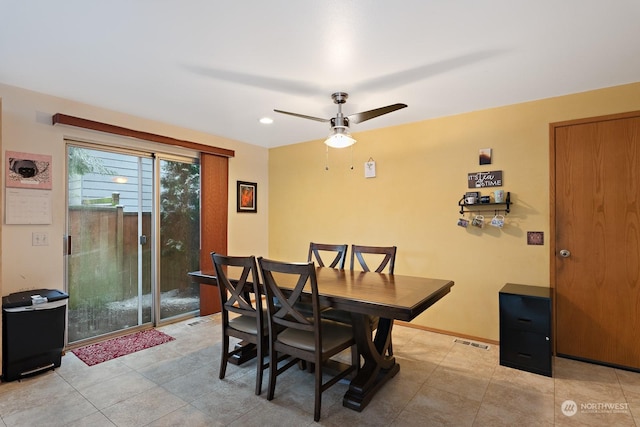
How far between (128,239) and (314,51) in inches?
111

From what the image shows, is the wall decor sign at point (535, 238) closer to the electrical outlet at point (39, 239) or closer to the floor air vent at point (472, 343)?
the floor air vent at point (472, 343)

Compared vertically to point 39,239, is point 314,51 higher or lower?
higher

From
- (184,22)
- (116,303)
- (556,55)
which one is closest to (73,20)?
(184,22)

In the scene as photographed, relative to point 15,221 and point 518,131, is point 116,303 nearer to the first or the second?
point 15,221

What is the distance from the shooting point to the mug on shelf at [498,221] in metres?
3.19

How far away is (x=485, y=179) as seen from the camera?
10.8 feet

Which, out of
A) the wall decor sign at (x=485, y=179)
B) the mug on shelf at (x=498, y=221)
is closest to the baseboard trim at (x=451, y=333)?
the mug on shelf at (x=498, y=221)

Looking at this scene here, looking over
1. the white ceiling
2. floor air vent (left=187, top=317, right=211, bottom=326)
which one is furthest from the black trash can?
the white ceiling

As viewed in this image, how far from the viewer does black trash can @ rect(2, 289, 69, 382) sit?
2482 millimetres

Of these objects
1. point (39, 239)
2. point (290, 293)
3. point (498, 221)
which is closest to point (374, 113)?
point (290, 293)

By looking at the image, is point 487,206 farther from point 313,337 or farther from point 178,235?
point 178,235

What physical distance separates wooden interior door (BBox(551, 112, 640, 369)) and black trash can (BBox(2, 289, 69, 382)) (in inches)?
166

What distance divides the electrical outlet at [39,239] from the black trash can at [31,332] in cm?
41

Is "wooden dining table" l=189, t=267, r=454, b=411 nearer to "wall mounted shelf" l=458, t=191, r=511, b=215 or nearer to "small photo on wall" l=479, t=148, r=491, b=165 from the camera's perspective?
"wall mounted shelf" l=458, t=191, r=511, b=215
